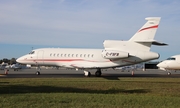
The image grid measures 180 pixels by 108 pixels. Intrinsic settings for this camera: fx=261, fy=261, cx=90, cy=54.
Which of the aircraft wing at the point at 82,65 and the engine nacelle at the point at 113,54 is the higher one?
the engine nacelle at the point at 113,54

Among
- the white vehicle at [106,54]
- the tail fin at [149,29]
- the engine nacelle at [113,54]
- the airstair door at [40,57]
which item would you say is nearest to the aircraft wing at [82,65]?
the white vehicle at [106,54]

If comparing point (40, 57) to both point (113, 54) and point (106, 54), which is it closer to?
point (106, 54)

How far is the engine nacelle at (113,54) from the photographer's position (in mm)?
31453

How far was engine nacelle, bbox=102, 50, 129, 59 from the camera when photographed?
31453 mm

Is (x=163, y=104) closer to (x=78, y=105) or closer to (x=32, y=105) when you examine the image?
(x=78, y=105)

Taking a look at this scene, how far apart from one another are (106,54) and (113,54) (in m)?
0.91

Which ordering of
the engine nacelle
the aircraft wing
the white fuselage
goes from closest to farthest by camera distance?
the engine nacelle
the aircraft wing
the white fuselage

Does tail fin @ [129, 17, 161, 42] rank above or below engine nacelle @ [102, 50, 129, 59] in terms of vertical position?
above

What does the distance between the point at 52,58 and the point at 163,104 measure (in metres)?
25.1

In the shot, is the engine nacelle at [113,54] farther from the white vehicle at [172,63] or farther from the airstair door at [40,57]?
the white vehicle at [172,63]

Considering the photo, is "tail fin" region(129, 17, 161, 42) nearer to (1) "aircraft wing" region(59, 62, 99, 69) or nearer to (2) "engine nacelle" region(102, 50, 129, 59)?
(2) "engine nacelle" region(102, 50, 129, 59)

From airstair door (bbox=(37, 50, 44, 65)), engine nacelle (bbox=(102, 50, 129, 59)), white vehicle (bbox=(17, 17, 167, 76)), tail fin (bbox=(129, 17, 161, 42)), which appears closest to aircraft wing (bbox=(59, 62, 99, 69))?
white vehicle (bbox=(17, 17, 167, 76))

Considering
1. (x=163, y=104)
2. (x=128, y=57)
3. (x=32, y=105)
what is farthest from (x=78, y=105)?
(x=128, y=57)

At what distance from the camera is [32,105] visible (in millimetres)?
9297
